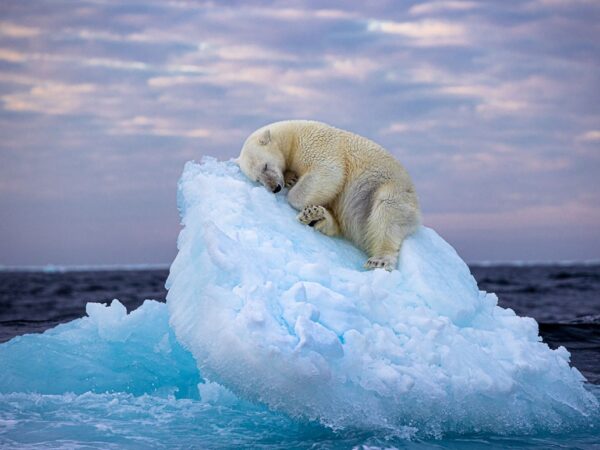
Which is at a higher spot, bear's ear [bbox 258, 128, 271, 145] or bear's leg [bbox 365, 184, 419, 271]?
bear's ear [bbox 258, 128, 271, 145]

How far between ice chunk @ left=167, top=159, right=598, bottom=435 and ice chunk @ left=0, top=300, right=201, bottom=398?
1.67 metres

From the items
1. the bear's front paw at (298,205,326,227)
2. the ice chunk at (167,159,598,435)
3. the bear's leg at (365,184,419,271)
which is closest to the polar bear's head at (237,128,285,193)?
the ice chunk at (167,159,598,435)

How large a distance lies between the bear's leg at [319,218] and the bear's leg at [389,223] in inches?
14.8

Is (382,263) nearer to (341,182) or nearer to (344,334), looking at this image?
(341,182)

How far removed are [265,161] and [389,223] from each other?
1.40 metres

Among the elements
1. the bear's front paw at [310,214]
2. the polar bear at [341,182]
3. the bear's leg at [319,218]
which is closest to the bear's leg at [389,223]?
the polar bear at [341,182]

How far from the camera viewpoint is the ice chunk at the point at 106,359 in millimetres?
7559

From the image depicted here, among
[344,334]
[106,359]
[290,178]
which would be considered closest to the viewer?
[344,334]

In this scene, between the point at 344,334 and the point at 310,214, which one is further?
the point at 310,214

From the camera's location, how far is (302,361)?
17.1 ft

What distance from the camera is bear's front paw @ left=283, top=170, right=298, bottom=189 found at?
767 cm

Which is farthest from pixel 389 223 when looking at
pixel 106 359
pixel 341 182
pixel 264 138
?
pixel 106 359

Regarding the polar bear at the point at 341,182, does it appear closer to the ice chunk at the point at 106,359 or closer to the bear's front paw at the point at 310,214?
the bear's front paw at the point at 310,214

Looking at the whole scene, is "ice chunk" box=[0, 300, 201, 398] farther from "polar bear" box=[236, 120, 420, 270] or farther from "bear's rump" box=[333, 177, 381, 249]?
"bear's rump" box=[333, 177, 381, 249]
